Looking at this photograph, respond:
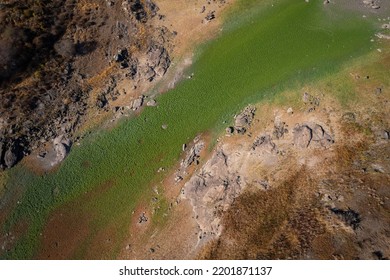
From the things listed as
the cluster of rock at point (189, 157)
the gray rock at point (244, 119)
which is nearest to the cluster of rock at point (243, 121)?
the gray rock at point (244, 119)

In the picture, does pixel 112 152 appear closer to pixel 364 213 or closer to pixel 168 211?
pixel 168 211

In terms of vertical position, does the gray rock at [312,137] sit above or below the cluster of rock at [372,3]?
below

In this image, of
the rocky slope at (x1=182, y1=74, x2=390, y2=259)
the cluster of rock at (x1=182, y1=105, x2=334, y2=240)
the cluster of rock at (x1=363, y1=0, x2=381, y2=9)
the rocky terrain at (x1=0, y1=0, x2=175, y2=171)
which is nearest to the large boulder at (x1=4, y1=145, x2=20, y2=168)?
the rocky terrain at (x1=0, y1=0, x2=175, y2=171)

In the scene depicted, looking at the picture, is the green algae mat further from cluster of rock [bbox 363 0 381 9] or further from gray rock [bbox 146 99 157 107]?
cluster of rock [bbox 363 0 381 9]

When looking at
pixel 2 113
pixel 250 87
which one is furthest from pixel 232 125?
pixel 2 113

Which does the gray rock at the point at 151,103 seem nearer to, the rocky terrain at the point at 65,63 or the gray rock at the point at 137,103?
the gray rock at the point at 137,103

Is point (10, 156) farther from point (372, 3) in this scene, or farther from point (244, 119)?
point (372, 3)

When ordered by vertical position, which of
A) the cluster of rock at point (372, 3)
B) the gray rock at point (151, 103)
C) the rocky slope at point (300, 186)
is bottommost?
the rocky slope at point (300, 186)
